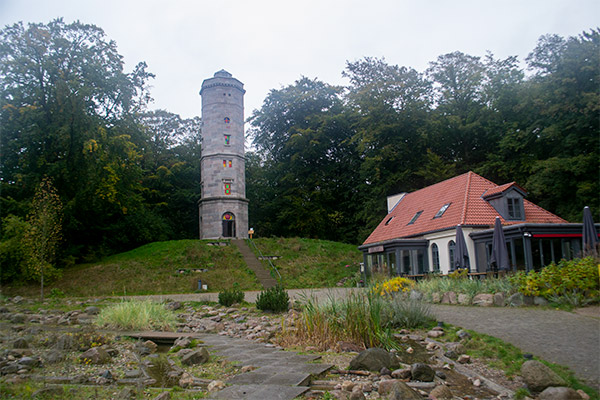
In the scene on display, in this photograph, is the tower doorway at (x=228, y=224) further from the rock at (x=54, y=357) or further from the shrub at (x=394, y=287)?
the rock at (x=54, y=357)

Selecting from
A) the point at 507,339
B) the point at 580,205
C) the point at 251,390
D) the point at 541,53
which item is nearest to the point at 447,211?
the point at 580,205

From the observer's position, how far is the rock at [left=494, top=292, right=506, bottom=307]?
38.8 feet

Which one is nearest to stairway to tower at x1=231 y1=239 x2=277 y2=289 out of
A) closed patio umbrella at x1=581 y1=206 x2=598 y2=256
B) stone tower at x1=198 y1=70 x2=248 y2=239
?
stone tower at x1=198 y1=70 x2=248 y2=239

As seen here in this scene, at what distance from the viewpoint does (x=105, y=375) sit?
6.99m

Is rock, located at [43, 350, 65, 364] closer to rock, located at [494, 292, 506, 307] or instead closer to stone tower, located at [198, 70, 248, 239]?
rock, located at [494, 292, 506, 307]

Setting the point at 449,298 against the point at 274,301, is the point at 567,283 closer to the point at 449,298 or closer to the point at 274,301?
the point at 449,298

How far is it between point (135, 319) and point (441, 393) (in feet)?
29.6

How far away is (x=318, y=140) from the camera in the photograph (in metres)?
47.7

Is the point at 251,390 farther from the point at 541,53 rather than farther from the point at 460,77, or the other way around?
the point at 460,77

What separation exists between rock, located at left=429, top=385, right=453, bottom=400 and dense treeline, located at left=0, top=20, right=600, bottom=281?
74.5 feet

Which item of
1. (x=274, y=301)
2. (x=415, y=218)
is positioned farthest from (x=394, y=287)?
(x=415, y=218)

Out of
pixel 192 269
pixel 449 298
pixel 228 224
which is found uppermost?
pixel 228 224

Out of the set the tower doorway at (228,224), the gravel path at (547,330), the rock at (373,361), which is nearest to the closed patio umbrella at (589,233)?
the gravel path at (547,330)

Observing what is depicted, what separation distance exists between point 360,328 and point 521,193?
17.0 m
